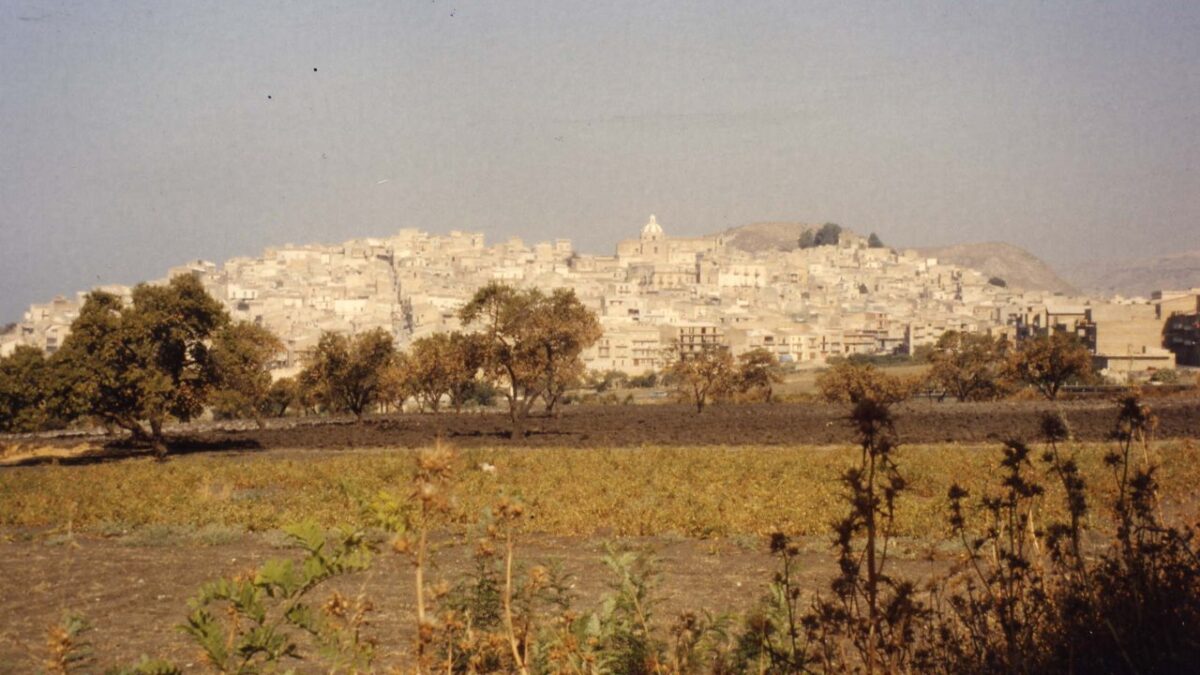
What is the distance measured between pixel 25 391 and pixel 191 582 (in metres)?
21.7

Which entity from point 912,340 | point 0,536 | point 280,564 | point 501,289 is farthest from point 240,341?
point 912,340

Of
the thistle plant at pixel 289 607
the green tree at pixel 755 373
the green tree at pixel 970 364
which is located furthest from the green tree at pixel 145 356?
the green tree at pixel 970 364

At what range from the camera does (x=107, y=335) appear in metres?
26.8

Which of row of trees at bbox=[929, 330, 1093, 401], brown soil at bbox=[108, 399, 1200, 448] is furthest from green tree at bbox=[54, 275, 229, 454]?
row of trees at bbox=[929, 330, 1093, 401]

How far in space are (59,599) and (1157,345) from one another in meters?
95.9

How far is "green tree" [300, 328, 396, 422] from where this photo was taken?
4128 centimetres

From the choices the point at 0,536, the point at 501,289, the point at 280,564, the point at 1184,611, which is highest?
the point at 501,289

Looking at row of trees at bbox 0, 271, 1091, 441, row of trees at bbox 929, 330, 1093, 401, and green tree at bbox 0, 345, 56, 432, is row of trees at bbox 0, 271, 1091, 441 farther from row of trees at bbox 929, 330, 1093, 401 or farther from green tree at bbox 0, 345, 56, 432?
row of trees at bbox 929, 330, 1093, 401

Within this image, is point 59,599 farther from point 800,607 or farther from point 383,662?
point 800,607

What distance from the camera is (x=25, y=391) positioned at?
27438mm

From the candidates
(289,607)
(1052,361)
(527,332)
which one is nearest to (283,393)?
(527,332)

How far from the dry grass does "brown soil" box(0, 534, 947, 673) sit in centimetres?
74

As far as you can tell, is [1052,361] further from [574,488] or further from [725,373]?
[574,488]

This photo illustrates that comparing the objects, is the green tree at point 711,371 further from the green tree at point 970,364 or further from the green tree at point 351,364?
the green tree at point 351,364
